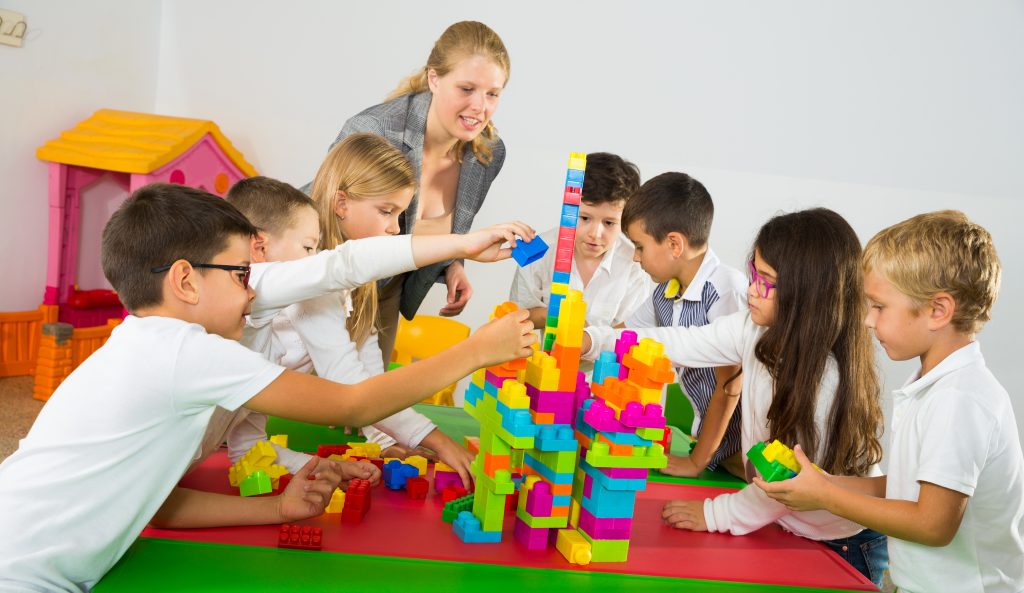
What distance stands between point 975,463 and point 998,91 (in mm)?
3045

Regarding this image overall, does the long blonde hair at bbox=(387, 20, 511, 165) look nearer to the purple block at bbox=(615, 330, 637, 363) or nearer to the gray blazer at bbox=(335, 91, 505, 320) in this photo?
the gray blazer at bbox=(335, 91, 505, 320)

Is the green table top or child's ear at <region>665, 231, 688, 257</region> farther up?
child's ear at <region>665, 231, 688, 257</region>

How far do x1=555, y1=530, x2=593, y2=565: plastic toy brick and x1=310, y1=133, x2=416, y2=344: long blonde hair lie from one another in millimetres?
763

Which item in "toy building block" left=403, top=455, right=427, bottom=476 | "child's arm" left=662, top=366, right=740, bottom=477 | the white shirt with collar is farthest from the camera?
the white shirt with collar

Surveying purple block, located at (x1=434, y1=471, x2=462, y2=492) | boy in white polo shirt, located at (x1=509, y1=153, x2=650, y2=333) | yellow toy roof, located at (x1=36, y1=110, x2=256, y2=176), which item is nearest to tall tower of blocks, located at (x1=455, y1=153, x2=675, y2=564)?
purple block, located at (x1=434, y1=471, x2=462, y2=492)

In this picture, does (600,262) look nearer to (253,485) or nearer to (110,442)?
(253,485)

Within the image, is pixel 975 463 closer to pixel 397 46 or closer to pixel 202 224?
pixel 202 224

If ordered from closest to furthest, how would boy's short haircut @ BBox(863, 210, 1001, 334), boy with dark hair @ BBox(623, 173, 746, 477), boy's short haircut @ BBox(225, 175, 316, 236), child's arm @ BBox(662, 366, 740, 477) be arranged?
boy's short haircut @ BBox(863, 210, 1001, 334), boy's short haircut @ BBox(225, 175, 316, 236), child's arm @ BBox(662, 366, 740, 477), boy with dark hair @ BBox(623, 173, 746, 477)

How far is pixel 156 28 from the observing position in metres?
3.78

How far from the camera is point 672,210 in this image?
84.4 inches

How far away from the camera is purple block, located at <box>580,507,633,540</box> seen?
48.8 inches

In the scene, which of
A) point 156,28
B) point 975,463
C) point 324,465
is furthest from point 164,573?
point 156,28

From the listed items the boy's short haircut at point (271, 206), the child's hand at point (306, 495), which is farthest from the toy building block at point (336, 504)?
the boy's short haircut at point (271, 206)

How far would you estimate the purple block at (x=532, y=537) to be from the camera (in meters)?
1.26
